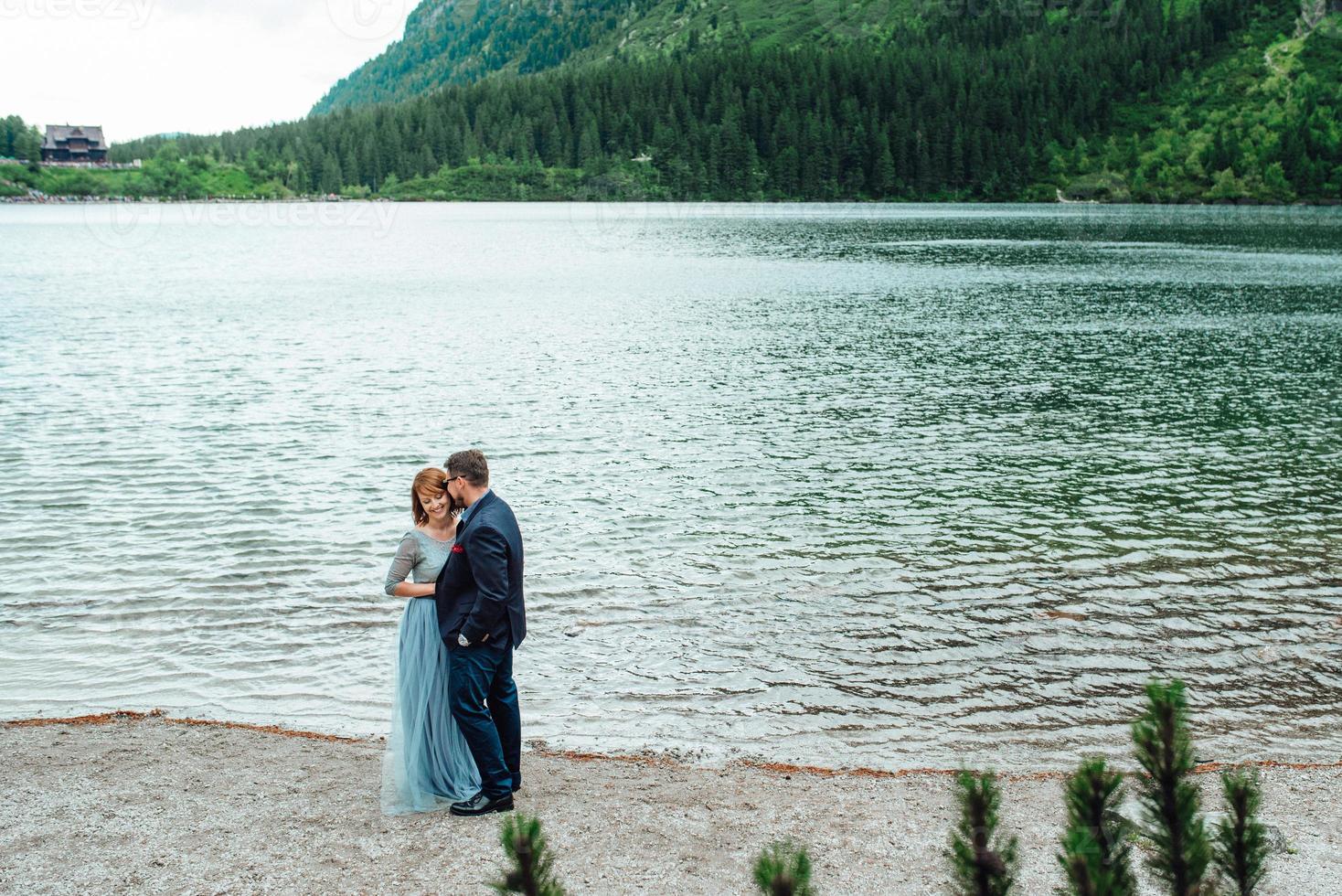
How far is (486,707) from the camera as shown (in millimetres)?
9727

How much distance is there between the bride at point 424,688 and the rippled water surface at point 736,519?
306cm

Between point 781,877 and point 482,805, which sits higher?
point 781,877

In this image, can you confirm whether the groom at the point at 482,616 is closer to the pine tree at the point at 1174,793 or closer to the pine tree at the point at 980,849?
the pine tree at the point at 980,849

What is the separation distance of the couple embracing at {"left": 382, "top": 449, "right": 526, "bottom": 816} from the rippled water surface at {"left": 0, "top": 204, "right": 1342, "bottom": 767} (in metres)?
2.98

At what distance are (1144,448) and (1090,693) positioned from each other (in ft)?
56.5

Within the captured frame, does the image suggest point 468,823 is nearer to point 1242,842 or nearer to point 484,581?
point 484,581

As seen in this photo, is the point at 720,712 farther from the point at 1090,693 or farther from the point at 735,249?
the point at 735,249

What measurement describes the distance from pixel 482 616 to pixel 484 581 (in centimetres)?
30

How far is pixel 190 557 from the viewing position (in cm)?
1942

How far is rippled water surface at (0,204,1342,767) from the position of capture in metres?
13.4

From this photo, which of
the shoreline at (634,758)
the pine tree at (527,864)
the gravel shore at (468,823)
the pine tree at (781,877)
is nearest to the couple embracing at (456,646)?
the gravel shore at (468,823)

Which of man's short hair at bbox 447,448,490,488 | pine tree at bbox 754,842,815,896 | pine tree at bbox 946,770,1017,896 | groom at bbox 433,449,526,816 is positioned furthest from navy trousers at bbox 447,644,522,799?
pine tree at bbox 754,842,815,896

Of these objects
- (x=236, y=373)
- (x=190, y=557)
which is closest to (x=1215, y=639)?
(x=190, y=557)

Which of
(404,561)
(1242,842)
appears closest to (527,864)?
(1242,842)
